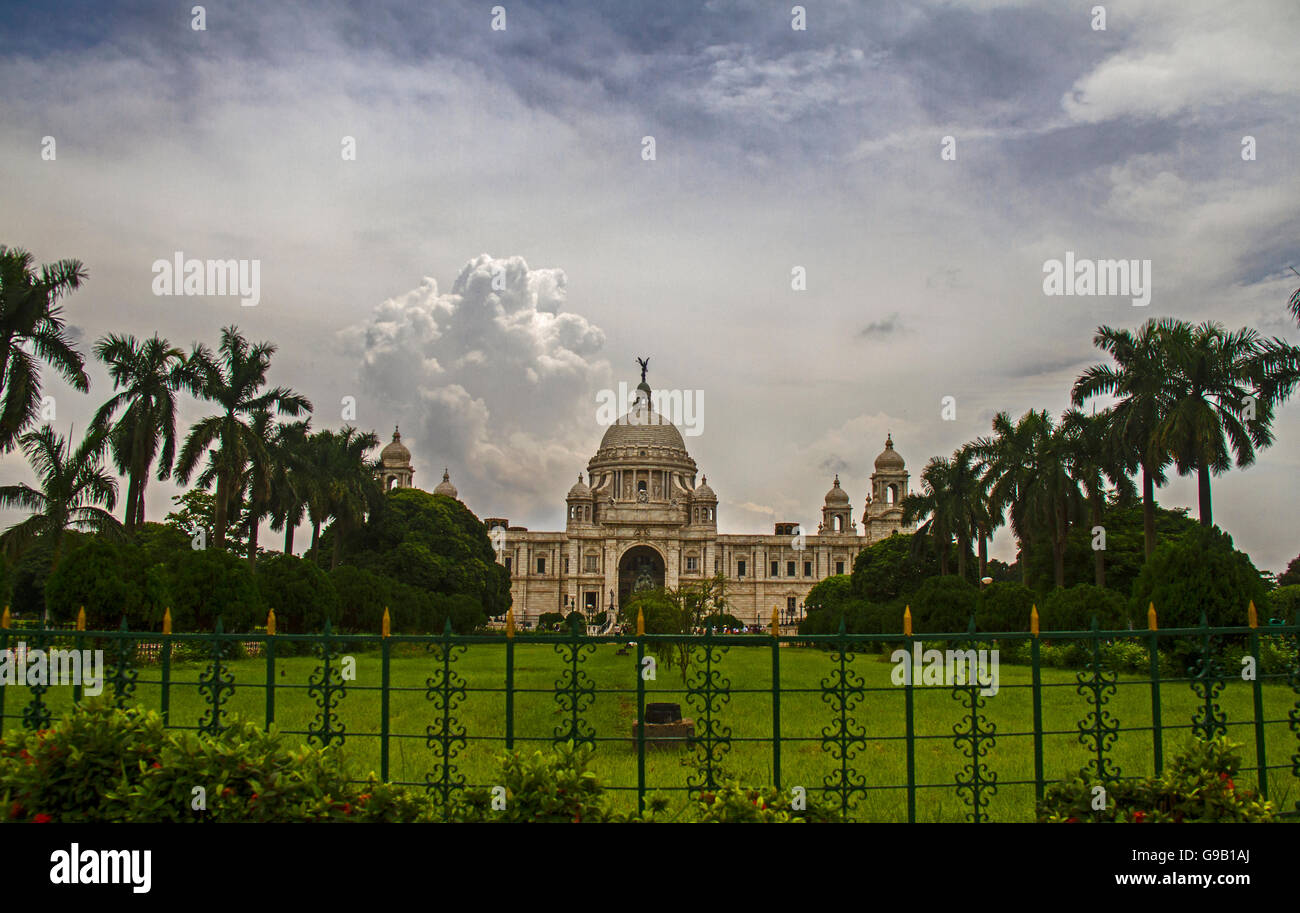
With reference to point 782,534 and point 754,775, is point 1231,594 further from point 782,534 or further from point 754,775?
point 782,534

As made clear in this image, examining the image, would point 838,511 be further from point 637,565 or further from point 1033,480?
point 1033,480

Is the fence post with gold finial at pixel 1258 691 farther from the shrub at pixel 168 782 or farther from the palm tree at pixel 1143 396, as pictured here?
the palm tree at pixel 1143 396

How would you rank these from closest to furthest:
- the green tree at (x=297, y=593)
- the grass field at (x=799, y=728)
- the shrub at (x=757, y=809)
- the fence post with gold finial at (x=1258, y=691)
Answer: the shrub at (x=757, y=809) < the fence post with gold finial at (x=1258, y=691) < the grass field at (x=799, y=728) < the green tree at (x=297, y=593)

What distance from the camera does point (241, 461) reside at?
3019 cm

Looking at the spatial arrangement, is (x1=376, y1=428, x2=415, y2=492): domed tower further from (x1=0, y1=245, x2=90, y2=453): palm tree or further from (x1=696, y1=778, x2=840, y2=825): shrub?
(x1=696, y1=778, x2=840, y2=825): shrub

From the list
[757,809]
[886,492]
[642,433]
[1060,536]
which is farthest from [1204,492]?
[642,433]

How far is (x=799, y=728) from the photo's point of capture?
15.6 metres

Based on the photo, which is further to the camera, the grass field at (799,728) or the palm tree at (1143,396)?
the palm tree at (1143,396)

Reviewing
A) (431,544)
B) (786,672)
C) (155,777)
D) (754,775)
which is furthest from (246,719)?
(431,544)

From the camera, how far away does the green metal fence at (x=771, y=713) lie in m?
7.80

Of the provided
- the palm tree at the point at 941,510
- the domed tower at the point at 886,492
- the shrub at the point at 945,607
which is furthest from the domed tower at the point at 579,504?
the shrub at the point at 945,607
